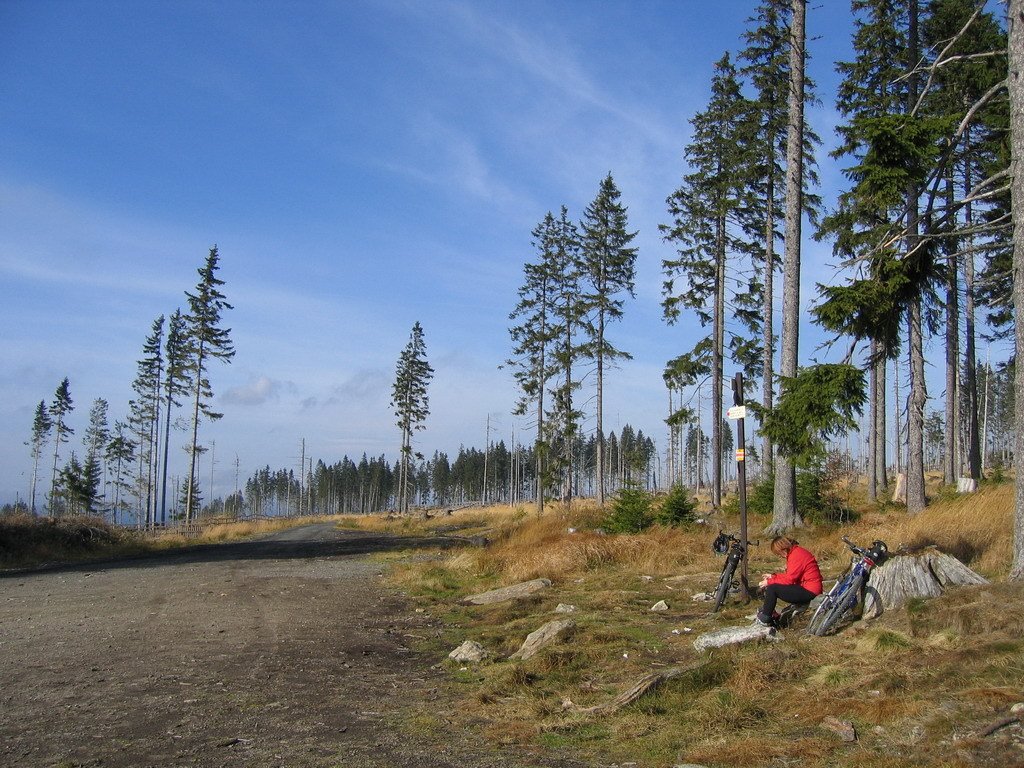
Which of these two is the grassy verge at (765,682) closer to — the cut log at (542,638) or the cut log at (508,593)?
the cut log at (542,638)

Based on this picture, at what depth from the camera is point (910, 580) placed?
25.5 ft

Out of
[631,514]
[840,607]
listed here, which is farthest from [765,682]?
[631,514]

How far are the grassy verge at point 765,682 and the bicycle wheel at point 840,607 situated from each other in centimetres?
18

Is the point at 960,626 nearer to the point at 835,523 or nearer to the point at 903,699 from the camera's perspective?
the point at 903,699

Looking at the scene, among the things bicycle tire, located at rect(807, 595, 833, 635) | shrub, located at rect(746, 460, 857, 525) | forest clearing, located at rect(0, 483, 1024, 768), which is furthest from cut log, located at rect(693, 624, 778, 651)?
shrub, located at rect(746, 460, 857, 525)

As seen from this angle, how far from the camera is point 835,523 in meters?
16.5

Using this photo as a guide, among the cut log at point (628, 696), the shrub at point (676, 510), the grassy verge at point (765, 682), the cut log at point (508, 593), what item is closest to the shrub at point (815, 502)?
the shrub at point (676, 510)

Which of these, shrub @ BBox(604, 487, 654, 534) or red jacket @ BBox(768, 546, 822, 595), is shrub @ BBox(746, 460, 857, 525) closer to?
shrub @ BBox(604, 487, 654, 534)

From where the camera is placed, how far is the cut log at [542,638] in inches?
329

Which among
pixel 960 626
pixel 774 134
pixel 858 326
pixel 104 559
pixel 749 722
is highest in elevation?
pixel 774 134

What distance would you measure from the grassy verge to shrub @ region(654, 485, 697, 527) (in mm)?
7679

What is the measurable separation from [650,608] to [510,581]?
4.53 meters

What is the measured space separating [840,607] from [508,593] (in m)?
6.41

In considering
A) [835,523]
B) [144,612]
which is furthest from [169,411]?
[835,523]
